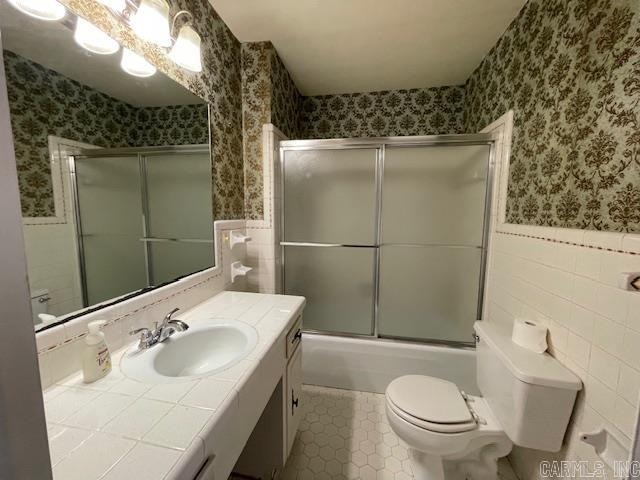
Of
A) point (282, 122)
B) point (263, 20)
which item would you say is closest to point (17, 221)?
point (263, 20)

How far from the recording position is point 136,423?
0.63m

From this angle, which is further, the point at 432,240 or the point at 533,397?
the point at 432,240

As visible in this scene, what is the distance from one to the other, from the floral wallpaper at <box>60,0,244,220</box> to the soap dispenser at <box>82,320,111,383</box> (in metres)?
0.87

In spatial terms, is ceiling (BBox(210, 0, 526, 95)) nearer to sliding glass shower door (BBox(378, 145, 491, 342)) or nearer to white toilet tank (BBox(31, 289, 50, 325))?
sliding glass shower door (BBox(378, 145, 491, 342))

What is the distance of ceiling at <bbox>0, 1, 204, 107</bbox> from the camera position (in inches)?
28.3

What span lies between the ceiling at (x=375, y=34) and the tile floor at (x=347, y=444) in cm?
240

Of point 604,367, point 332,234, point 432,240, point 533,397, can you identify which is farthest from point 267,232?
point 604,367

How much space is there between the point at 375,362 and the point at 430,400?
77 centimetres

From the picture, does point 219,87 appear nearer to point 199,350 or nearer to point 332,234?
point 332,234

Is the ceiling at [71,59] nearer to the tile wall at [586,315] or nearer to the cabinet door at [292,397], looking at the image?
the cabinet door at [292,397]

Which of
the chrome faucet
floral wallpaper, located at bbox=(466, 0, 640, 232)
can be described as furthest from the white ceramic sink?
floral wallpaper, located at bbox=(466, 0, 640, 232)

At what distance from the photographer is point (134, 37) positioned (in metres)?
1.05

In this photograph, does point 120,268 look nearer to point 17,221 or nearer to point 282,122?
point 17,221

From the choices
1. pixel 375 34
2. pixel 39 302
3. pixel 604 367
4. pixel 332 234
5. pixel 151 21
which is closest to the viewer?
pixel 39 302
